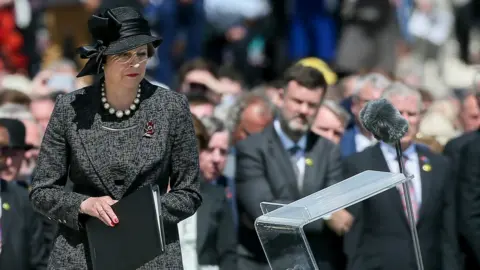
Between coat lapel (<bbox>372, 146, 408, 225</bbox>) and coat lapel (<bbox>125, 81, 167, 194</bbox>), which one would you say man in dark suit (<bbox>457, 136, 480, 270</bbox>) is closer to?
coat lapel (<bbox>372, 146, 408, 225</bbox>)

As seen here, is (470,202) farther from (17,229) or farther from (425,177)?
(17,229)

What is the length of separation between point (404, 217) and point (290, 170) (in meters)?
0.79

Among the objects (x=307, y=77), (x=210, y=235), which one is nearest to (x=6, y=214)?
(x=210, y=235)

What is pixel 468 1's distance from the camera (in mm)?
15609

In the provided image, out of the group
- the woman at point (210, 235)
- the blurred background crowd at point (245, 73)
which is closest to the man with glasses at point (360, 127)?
the blurred background crowd at point (245, 73)

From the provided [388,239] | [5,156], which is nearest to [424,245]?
[388,239]

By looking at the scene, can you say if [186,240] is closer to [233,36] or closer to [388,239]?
[388,239]

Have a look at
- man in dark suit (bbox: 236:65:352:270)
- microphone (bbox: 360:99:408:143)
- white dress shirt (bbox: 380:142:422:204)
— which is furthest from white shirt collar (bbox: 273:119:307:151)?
microphone (bbox: 360:99:408:143)

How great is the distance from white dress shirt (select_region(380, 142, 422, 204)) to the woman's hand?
2.98 metres

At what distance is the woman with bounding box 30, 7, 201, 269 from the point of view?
4906mm

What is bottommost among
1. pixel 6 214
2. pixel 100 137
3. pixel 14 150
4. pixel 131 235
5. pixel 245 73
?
pixel 245 73

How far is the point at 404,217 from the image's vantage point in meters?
7.14

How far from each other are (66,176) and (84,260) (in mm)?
377

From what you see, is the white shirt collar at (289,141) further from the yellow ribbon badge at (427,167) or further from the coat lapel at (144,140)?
the coat lapel at (144,140)
